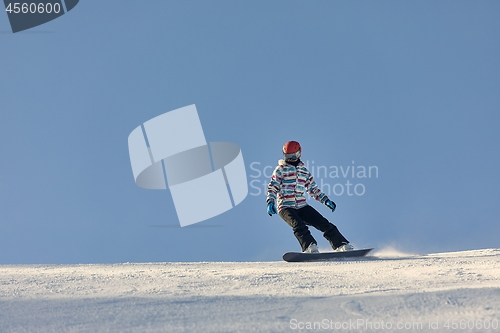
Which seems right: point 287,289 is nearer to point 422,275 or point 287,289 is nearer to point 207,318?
point 207,318

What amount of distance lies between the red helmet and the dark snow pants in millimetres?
691

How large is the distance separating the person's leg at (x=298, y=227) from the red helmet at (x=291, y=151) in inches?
27.7

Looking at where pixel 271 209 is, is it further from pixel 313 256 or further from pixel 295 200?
pixel 313 256

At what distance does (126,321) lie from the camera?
3.02m

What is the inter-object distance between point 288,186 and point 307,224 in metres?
0.59

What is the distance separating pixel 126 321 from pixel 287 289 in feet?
4.17

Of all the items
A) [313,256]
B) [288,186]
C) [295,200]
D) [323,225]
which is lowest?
[313,256]

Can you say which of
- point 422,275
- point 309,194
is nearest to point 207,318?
point 422,275

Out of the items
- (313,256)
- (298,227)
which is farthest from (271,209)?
(313,256)

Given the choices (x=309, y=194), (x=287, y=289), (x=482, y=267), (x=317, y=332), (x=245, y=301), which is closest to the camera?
(x=317, y=332)

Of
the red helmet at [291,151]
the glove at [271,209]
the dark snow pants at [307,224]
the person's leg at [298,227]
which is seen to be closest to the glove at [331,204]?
the dark snow pants at [307,224]

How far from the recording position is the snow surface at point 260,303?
114 inches

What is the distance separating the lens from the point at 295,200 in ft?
25.5

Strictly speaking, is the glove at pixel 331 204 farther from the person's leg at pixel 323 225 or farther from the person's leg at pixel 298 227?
the person's leg at pixel 298 227
